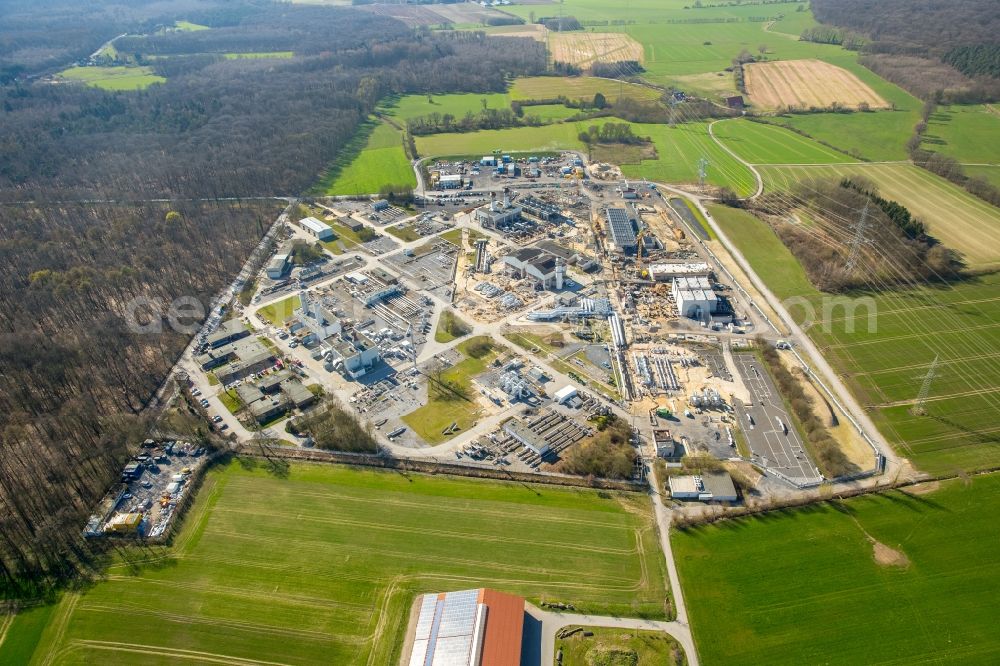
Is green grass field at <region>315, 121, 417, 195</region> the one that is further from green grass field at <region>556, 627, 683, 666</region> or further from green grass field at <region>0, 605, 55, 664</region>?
green grass field at <region>556, 627, 683, 666</region>

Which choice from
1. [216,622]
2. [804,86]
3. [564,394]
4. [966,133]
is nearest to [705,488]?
[564,394]

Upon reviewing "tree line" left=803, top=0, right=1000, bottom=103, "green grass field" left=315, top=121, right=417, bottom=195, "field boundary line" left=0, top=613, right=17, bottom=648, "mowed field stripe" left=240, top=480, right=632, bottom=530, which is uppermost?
"tree line" left=803, top=0, right=1000, bottom=103

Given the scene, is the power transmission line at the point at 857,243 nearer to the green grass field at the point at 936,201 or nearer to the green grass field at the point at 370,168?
the green grass field at the point at 936,201

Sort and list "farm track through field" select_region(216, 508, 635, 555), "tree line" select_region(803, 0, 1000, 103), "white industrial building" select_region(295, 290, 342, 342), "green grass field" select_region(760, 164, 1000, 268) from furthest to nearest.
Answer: "tree line" select_region(803, 0, 1000, 103) < "green grass field" select_region(760, 164, 1000, 268) < "white industrial building" select_region(295, 290, 342, 342) < "farm track through field" select_region(216, 508, 635, 555)

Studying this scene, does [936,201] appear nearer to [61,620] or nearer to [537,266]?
[537,266]

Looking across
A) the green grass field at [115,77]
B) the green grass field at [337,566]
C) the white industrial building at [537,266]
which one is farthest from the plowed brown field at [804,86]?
the green grass field at [115,77]

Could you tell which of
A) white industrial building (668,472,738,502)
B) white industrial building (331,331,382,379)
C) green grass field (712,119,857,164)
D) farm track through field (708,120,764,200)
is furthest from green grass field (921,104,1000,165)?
white industrial building (331,331,382,379)

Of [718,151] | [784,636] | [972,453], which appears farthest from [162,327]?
[718,151]
